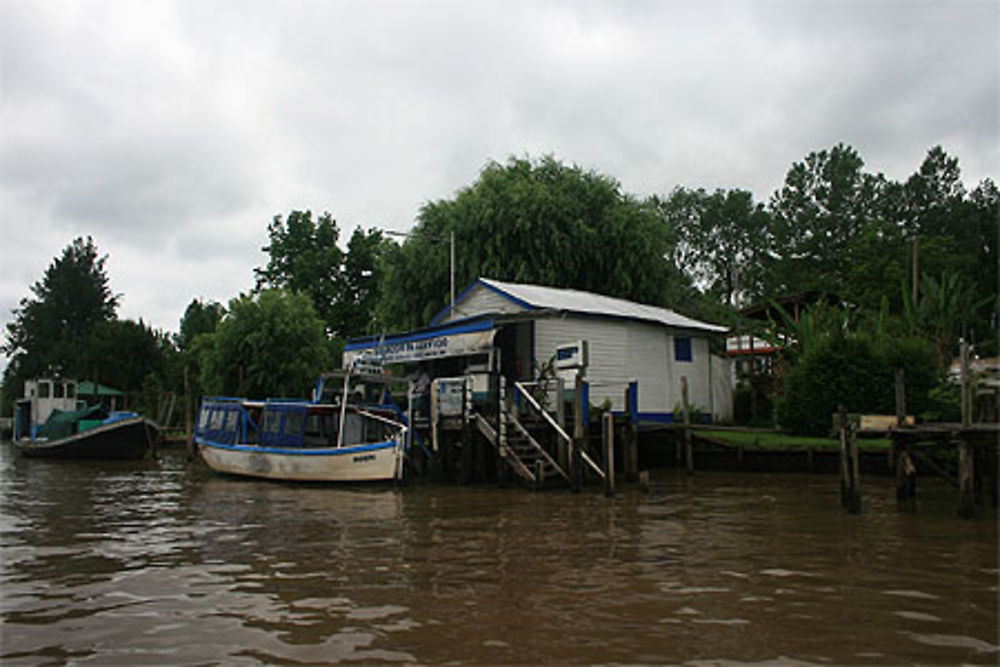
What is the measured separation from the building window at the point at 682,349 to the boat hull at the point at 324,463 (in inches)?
437

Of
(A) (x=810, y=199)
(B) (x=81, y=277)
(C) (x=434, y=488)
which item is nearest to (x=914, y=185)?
(A) (x=810, y=199)

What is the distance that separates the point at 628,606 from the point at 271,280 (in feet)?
179

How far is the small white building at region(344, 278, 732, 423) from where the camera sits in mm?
23578

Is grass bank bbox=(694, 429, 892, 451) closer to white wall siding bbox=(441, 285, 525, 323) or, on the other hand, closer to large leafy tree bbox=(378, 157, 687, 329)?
white wall siding bbox=(441, 285, 525, 323)

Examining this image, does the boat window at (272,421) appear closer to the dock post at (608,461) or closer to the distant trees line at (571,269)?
the dock post at (608,461)

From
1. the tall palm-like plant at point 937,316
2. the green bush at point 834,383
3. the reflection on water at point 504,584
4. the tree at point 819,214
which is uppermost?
the tree at point 819,214

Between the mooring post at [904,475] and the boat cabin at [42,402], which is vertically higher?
the boat cabin at [42,402]

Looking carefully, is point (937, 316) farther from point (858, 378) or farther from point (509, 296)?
point (509, 296)

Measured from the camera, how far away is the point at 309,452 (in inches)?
798

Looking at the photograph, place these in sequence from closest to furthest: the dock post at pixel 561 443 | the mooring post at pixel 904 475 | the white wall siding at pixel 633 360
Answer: the mooring post at pixel 904 475
the dock post at pixel 561 443
the white wall siding at pixel 633 360

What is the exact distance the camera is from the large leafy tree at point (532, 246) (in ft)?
114

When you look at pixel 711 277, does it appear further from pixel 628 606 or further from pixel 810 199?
pixel 628 606

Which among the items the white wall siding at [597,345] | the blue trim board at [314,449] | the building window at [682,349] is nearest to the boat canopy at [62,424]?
the blue trim board at [314,449]

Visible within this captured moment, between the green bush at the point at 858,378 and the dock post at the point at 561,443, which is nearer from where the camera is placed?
the dock post at the point at 561,443
